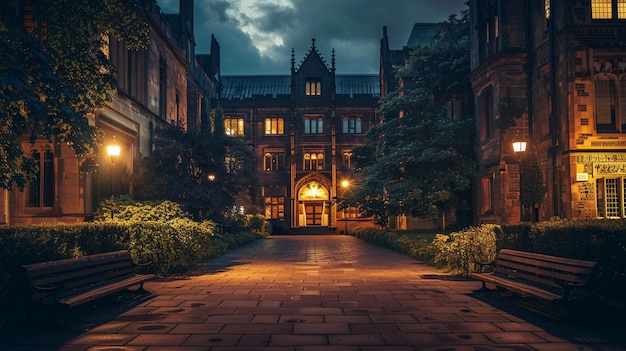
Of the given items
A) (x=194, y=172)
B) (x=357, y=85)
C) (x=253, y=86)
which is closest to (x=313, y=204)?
(x=357, y=85)

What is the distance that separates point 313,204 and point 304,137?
634 cm

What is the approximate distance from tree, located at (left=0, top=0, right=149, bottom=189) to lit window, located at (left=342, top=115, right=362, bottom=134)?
3571 centimetres

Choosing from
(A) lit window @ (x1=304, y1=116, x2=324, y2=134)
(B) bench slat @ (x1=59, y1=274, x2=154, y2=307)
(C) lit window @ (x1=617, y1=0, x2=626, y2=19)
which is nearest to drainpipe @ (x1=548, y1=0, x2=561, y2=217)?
(C) lit window @ (x1=617, y1=0, x2=626, y2=19)

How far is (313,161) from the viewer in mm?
45594

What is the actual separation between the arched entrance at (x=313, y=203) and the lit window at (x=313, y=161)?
1112mm

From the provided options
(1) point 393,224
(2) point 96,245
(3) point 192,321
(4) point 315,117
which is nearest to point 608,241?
(3) point 192,321

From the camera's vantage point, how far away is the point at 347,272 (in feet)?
A: 44.5

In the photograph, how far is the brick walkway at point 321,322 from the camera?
6.00 metres

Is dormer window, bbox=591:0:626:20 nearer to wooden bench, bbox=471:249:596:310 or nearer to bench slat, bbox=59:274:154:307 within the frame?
wooden bench, bbox=471:249:596:310

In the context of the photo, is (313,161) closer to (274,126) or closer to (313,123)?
(313,123)

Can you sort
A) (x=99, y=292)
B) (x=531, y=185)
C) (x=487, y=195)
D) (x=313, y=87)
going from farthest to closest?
(x=313, y=87), (x=487, y=195), (x=531, y=185), (x=99, y=292)

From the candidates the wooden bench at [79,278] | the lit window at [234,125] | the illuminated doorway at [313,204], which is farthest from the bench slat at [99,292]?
the lit window at [234,125]

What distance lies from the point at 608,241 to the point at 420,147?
1632 cm

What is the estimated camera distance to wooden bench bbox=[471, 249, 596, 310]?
22.3 feet
